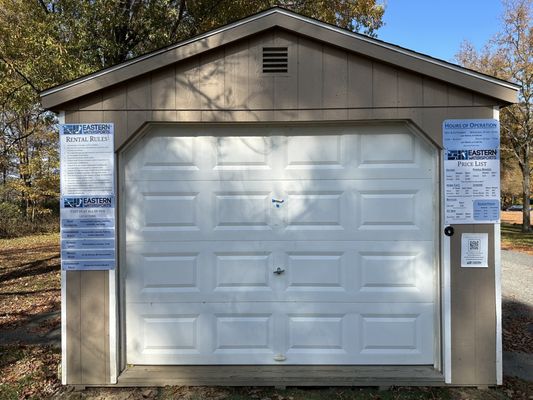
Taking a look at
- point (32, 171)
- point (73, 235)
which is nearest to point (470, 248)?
point (73, 235)

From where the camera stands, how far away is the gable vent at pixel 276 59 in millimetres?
4316

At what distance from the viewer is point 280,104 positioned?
4.31 meters

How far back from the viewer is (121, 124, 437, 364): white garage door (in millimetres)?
4434

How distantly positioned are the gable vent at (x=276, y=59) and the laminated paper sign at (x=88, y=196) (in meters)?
1.64

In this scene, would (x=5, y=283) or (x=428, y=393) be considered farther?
(x=5, y=283)

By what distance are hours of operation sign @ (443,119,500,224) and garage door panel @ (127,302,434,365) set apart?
3.33ft

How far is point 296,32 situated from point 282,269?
2325 millimetres

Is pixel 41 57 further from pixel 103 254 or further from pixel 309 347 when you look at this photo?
pixel 309 347

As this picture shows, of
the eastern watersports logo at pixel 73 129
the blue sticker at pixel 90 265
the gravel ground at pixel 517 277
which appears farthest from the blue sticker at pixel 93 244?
the gravel ground at pixel 517 277

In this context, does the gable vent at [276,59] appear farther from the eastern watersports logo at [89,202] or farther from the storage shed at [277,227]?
the eastern watersports logo at [89,202]

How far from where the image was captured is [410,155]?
14.5ft

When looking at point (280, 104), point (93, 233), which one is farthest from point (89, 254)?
point (280, 104)

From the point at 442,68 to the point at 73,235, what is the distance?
3908 mm

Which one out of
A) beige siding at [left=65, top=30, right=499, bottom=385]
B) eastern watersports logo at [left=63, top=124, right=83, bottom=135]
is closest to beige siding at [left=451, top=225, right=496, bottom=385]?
beige siding at [left=65, top=30, right=499, bottom=385]
